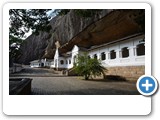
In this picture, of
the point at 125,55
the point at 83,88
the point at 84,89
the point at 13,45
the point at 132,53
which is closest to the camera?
the point at 13,45

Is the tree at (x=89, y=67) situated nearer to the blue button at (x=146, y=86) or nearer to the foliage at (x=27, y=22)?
the foliage at (x=27, y=22)

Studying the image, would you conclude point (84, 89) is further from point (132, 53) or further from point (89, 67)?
point (132, 53)

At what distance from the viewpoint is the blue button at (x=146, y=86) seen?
279 centimetres

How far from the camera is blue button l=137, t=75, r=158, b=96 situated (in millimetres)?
2787

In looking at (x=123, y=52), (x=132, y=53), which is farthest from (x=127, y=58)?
(x=123, y=52)

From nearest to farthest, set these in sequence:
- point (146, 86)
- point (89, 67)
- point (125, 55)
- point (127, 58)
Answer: point (146, 86)
point (127, 58)
point (89, 67)
point (125, 55)

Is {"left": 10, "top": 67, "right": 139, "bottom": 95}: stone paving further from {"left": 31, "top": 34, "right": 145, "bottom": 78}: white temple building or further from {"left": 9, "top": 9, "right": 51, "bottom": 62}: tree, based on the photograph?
{"left": 9, "top": 9, "right": 51, "bottom": 62}: tree

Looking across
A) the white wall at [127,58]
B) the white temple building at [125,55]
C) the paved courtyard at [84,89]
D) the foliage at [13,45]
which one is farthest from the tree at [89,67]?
the foliage at [13,45]

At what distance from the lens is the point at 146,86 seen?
281 cm
